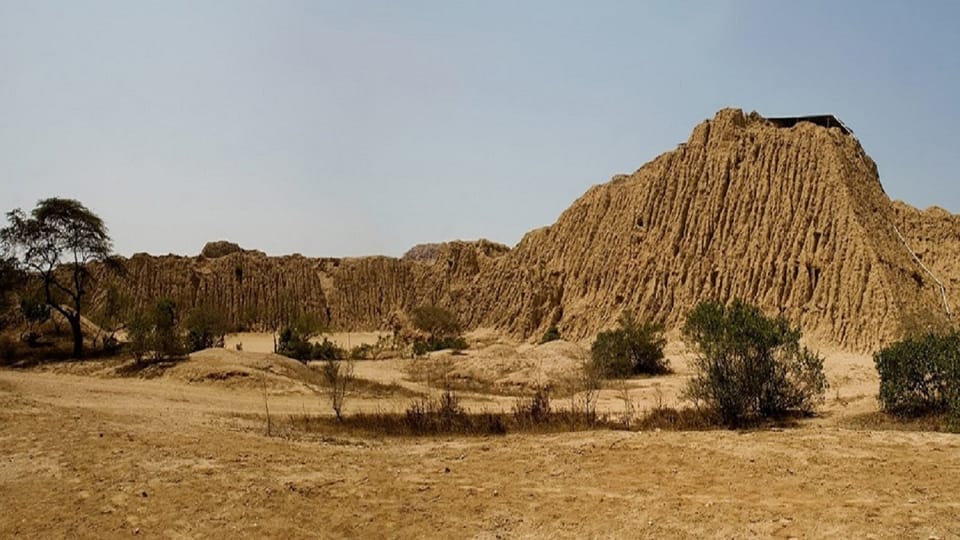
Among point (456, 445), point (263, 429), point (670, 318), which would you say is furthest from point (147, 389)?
point (670, 318)

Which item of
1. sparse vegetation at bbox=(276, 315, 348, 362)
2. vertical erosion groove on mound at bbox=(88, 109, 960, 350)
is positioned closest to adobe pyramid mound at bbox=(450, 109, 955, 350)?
vertical erosion groove on mound at bbox=(88, 109, 960, 350)

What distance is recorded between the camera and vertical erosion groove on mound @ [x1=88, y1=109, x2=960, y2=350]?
28016 mm

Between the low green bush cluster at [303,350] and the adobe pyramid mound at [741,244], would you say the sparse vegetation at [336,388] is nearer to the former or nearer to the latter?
the low green bush cluster at [303,350]

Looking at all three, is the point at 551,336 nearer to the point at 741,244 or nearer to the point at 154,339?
the point at 741,244

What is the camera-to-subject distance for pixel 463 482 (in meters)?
8.77

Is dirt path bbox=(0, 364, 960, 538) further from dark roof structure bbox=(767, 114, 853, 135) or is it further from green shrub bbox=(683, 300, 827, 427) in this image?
dark roof structure bbox=(767, 114, 853, 135)

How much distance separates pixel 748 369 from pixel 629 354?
463 inches

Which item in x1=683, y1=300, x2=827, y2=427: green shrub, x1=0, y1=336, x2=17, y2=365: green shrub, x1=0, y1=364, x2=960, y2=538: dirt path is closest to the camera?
x1=0, y1=364, x2=960, y2=538: dirt path

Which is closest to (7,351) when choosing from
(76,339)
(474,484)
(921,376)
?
(76,339)

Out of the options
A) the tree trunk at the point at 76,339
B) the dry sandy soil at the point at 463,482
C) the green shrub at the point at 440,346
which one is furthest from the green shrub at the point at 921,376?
the tree trunk at the point at 76,339

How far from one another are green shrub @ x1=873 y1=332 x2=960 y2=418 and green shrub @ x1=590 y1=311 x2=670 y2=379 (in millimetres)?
11943

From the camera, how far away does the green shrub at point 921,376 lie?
12141 millimetres

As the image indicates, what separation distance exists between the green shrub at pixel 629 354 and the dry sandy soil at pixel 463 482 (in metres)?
11.7

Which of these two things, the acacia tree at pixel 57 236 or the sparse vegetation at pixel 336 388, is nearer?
the sparse vegetation at pixel 336 388
